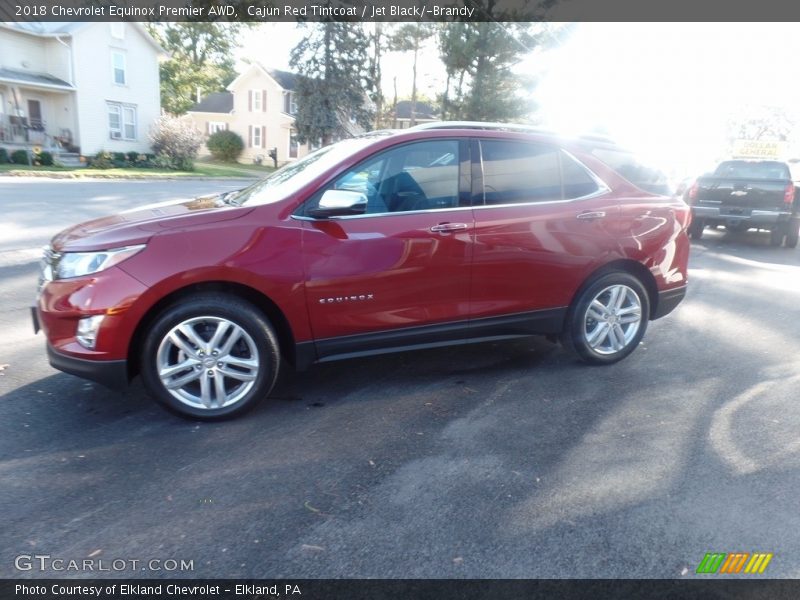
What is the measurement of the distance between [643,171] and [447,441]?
9.83ft

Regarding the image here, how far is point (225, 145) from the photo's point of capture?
44562 millimetres

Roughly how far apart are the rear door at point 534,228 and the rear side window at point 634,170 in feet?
0.87

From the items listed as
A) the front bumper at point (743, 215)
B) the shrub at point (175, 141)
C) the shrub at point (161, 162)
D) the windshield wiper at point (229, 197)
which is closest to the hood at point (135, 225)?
the windshield wiper at point (229, 197)

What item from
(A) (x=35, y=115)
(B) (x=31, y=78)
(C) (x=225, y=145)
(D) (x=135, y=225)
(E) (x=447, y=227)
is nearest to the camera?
(D) (x=135, y=225)

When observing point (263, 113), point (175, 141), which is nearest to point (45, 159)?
point (175, 141)

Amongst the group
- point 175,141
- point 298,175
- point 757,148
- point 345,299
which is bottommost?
point 345,299

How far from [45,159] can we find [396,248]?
27781 mm

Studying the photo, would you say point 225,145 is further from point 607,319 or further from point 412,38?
point 607,319

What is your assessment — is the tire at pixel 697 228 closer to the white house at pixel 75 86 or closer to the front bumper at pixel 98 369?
the front bumper at pixel 98 369

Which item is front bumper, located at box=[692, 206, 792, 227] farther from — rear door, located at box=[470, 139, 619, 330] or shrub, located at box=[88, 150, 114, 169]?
shrub, located at box=[88, 150, 114, 169]

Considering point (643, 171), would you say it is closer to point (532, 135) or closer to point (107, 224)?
point (532, 135)

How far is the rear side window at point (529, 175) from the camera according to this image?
15.2 feet

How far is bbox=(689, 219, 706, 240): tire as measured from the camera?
533 inches

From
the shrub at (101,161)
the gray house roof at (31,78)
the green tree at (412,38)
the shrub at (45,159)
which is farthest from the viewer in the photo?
the green tree at (412,38)
